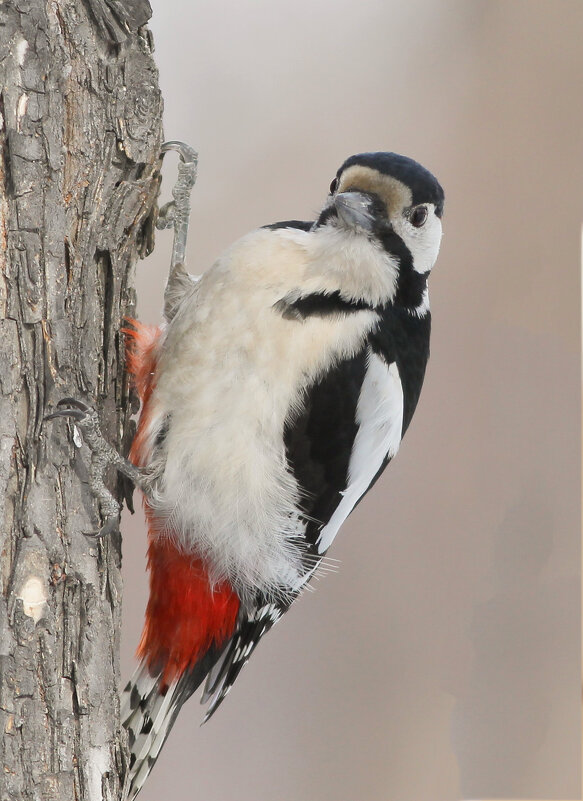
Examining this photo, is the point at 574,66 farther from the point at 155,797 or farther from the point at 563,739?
the point at 155,797

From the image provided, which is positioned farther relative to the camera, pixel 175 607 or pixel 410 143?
pixel 410 143

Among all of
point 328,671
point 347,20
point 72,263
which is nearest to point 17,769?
point 72,263

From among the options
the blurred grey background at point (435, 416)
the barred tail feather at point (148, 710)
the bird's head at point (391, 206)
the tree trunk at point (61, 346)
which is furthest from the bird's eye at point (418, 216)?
the blurred grey background at point (435, 416)

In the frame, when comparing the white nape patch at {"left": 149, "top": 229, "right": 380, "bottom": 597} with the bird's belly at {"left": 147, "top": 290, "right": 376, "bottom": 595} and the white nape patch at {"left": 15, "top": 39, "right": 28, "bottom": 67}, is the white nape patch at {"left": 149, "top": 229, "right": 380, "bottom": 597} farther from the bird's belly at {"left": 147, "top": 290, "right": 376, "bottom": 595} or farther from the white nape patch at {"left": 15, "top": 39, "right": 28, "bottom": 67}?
the white nape patch at {"left": 15, "top": 39, "right": 28, "bottom": 67}

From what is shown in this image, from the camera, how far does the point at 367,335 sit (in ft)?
4.15

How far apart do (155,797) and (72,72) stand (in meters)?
1.80

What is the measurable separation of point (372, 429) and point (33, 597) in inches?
21.9

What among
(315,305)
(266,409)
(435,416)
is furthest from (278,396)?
(435,416)

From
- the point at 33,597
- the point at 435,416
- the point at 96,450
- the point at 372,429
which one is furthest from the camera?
A: the point at 435,416

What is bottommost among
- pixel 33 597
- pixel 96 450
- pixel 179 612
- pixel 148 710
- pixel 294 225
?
pixel 148 710

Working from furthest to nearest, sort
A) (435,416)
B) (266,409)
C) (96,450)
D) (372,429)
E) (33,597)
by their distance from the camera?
(435,416) < (372,429) < (266,409) < (96,450) < (33,597)

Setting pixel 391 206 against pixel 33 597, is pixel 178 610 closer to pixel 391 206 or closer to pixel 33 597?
pixel 33 597

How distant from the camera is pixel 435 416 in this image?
232 centimetres

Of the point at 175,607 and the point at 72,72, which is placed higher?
the point at 72,72
